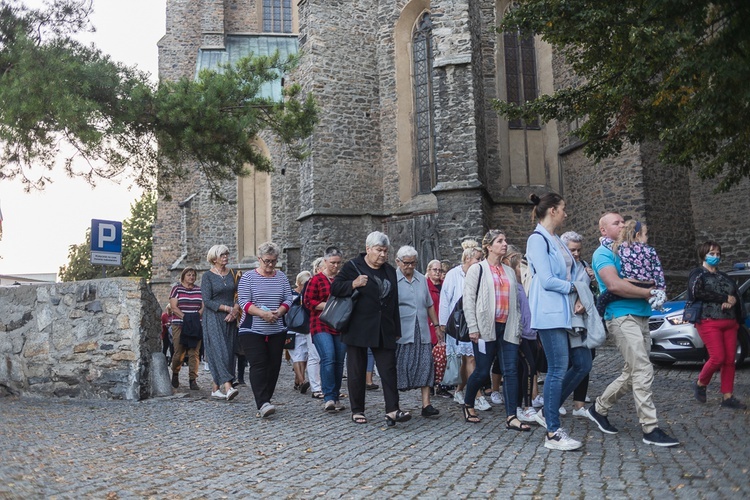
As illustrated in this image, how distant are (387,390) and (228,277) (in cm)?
316

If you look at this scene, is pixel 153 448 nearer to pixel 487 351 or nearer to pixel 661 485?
pixel 487 351

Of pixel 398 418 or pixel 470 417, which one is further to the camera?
pixel 470 417

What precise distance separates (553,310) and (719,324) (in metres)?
3.11

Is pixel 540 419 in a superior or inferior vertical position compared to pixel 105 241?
inferior

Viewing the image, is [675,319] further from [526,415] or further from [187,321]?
[187,321]

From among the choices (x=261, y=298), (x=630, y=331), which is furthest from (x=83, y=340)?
(x=630, y=331)

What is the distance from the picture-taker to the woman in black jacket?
7031 millimetres

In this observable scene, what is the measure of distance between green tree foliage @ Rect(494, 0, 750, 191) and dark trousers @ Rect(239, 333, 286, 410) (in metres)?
5.10

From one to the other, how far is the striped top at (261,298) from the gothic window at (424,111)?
46.0 feet

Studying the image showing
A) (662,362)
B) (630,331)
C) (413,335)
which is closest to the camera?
(630,331)

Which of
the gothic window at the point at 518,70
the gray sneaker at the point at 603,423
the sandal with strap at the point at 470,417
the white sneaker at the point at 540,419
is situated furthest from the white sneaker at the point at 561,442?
the gothic window at the point at 518,70

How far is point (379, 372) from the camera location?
711 centimetres

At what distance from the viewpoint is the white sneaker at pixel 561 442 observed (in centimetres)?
546

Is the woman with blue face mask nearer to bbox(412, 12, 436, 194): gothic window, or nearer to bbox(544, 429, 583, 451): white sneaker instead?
bbox(544, 429, 583, 451): white sneaker
